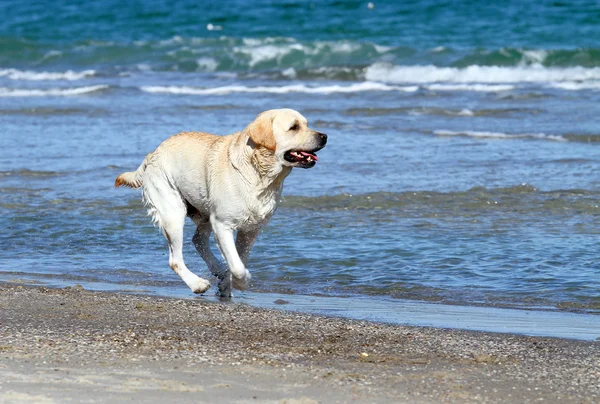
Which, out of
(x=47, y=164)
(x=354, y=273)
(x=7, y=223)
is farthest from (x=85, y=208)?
(x=354, y=273)

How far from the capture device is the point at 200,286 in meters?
6.79

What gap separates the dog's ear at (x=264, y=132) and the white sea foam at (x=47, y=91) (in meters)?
14.8

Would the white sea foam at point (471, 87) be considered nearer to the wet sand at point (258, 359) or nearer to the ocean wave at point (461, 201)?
the ocean wave at point (461, 201)

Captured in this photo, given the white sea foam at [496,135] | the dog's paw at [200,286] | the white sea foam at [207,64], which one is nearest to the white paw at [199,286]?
the dog's paw at [200,286]

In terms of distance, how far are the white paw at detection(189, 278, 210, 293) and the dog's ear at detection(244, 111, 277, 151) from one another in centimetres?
105

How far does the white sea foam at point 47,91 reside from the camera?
20734 mm

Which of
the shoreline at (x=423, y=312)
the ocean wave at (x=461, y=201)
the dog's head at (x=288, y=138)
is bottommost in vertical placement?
the ocean wave at (x=461, y=201)

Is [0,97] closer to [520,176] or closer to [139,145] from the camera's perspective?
[139,145]

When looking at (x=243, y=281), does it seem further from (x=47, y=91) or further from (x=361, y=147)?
(x=47, y=91)

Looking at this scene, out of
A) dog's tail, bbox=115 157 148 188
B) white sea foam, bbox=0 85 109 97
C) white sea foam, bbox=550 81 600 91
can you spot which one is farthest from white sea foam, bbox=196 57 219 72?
dog's tail, bbox=115 157 148 188

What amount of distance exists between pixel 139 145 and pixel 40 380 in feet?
→ 30.1

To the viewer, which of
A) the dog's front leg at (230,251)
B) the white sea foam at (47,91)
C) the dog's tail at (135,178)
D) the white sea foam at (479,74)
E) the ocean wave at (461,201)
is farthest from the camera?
the white sea foam at (479,74)

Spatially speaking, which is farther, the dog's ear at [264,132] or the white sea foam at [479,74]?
the white sea foam at [479,74]

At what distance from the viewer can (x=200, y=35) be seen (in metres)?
32.0
